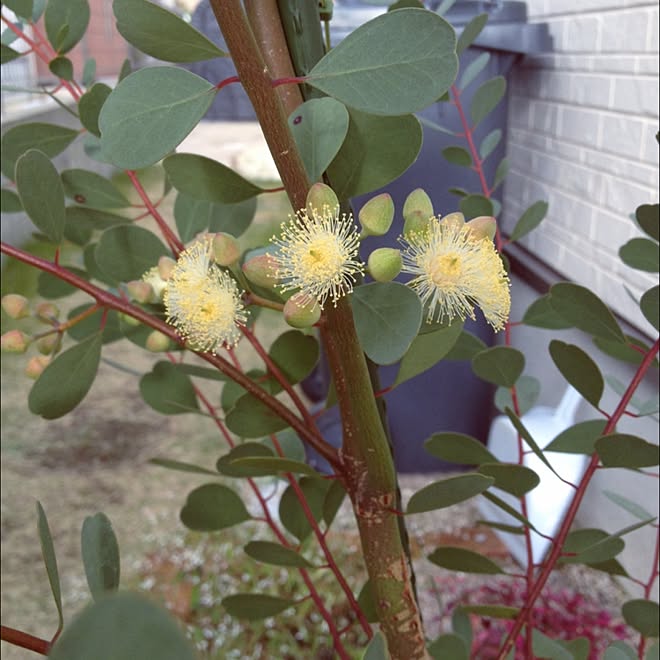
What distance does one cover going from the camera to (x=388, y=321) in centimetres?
28

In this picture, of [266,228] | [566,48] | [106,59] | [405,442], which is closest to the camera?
[566,48]

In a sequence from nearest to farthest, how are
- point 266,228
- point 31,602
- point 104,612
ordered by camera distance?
point 104,612, point 31,602, point 266,228

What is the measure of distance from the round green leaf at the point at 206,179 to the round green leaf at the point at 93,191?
21cm

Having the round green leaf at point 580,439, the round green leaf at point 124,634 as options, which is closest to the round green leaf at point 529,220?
the round green leaf at point 580,439

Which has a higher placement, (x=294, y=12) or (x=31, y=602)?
(x=294, y=12)

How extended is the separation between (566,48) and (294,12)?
153 centimetres

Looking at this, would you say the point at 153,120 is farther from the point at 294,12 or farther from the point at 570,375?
the point at 570,375

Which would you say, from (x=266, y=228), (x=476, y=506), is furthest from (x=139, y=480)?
(x=266, y=228)

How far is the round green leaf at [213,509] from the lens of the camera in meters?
0.51

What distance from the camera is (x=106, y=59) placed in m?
11.0

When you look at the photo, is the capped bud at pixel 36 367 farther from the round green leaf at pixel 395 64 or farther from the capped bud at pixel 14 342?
the round green leaf at pixel 395 64

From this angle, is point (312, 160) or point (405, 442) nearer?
A: point (312, 160)

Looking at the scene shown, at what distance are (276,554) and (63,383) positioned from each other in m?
0.15

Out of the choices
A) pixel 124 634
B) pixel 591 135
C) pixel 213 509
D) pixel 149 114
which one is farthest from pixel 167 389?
pixel 591 135
